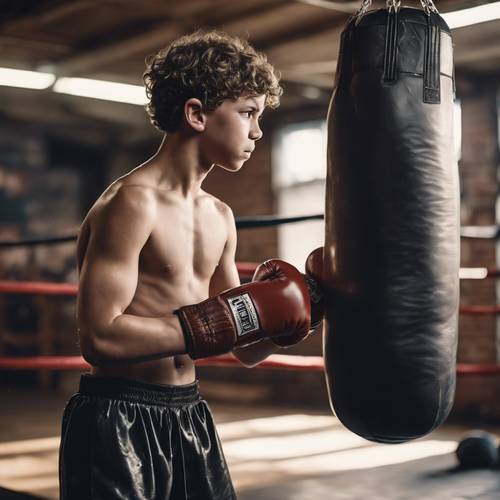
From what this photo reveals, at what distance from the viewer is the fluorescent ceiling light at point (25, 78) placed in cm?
574

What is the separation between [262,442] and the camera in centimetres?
451

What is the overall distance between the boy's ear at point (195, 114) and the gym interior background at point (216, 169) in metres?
1.91

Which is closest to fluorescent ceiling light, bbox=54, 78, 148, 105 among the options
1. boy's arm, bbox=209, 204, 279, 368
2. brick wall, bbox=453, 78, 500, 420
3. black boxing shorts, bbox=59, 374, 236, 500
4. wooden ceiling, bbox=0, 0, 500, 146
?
wooden ceiling, bbox=0, 0, 500, 146

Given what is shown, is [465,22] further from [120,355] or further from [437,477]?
[120,355]

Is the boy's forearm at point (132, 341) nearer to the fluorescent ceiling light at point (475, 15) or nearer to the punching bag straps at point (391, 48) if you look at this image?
the punching bag straps at point (391, 48)

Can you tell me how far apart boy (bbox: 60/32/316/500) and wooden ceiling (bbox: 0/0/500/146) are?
284 cm

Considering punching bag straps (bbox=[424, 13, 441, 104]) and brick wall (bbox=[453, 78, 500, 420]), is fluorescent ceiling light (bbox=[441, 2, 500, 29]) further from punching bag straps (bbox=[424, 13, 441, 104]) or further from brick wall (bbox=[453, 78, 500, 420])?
punching bag straps (bbox=[424, 13, 441, 104])

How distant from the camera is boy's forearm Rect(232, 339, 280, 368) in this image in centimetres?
158

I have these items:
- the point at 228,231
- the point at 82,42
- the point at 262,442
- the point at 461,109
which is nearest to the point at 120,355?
the point at 228,231

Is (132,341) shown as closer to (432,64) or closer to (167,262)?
(167,262)

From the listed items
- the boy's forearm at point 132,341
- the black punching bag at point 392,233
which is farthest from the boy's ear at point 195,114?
the boy's forearm at point 132,341

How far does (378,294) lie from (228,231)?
32 centimetres

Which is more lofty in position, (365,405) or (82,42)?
(82,42)

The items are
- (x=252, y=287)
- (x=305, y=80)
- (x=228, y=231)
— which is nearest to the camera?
(x=252, y=287)
